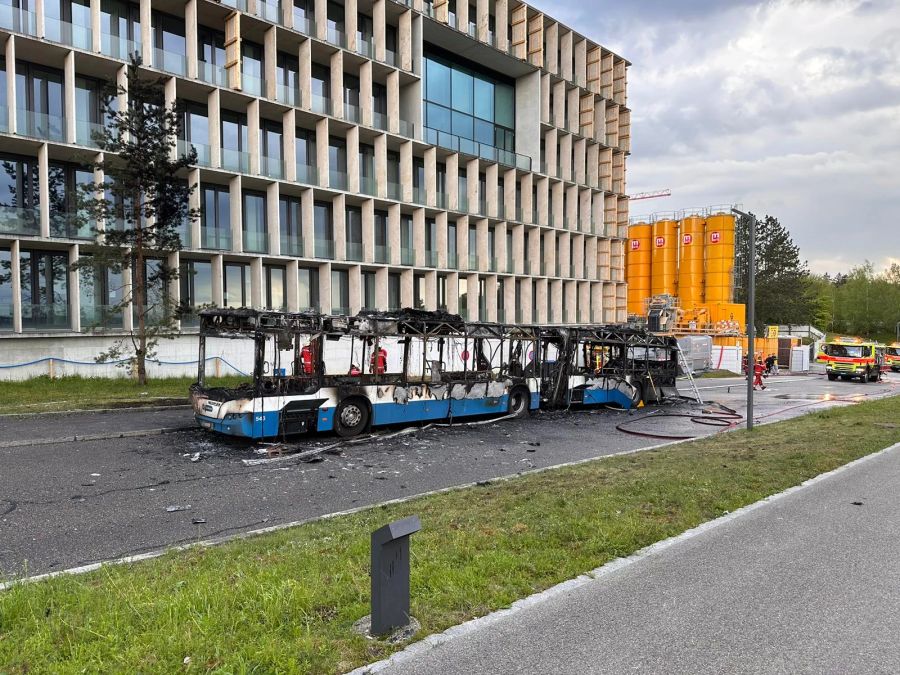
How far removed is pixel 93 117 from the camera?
80.0ft

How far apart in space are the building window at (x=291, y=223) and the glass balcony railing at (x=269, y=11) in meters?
8.18

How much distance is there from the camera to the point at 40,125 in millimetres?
22562

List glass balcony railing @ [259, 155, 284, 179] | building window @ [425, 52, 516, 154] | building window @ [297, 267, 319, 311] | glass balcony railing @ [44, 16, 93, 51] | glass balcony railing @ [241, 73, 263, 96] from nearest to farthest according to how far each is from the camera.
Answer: glass balcony railing @ [44, 16, 93, 51], glass balcony railing @ [241, 73, 263, 96], glass balcony railing @ [259, 155, 284, 179], building window @ [297, 267, 319, 311], building window @ [425, 52, 516, 154]

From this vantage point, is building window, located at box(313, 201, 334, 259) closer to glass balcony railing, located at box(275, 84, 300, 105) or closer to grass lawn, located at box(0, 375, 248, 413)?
glass balcony railing, located at box(275, 84, 300, 105)

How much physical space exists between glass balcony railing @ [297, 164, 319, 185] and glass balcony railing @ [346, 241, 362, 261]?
142 inches

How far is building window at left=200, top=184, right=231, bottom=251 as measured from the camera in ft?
88.5

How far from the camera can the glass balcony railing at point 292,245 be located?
95.5 ft

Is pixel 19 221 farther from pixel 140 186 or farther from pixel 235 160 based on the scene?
pixel 235 160

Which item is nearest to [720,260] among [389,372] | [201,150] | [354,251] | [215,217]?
[354,251]

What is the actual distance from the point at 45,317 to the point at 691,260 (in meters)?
50.1

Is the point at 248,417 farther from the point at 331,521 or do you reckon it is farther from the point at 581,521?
the point at 581,521

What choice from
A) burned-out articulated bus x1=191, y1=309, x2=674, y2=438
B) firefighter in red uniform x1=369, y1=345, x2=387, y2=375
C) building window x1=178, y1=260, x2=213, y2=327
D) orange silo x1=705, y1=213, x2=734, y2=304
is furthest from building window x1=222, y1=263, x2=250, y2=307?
orange silo x1=705, y1=213, x2=734, y2=304

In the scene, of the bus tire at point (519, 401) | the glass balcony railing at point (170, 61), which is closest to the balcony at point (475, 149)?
the glass balcony railing at point (170, 61)

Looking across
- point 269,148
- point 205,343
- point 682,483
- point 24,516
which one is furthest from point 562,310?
point 24,516
